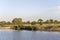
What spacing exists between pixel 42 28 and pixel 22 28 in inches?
316

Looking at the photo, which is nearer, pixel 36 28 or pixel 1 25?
Answer: pixel 36 28

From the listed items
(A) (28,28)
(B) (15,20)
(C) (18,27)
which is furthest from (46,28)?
(B) (15,20)

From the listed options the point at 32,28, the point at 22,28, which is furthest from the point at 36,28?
the point at 22,28

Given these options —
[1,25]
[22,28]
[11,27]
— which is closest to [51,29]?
[22,28]

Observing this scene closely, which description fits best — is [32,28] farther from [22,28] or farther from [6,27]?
[6,27]

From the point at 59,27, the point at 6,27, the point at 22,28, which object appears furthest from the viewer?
the point at 6,27

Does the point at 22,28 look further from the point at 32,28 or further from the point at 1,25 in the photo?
the point at 1,25

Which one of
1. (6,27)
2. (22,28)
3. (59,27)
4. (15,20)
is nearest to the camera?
(59,27)

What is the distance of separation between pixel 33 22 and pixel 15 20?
12.5 m

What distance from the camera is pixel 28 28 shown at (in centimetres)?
5934

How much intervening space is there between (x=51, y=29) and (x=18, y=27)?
13.1 meters

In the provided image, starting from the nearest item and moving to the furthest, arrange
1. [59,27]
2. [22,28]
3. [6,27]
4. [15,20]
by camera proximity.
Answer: [59,27], [22,28], [6,27], [15,20]

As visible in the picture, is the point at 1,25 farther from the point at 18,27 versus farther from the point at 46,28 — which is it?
the point at 46,28

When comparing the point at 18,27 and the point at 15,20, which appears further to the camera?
the point at 15,20
